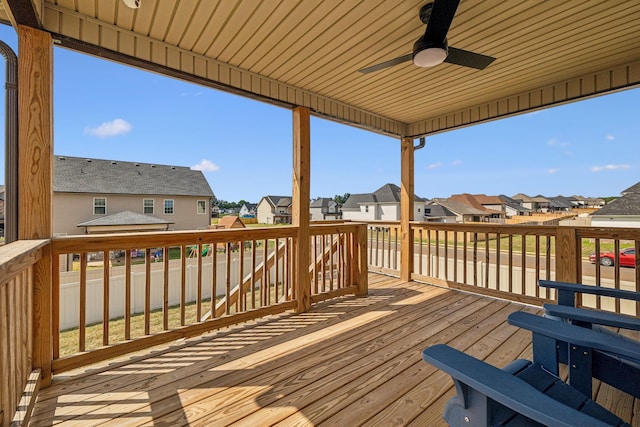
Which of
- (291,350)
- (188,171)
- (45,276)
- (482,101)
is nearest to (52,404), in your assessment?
(45,276)

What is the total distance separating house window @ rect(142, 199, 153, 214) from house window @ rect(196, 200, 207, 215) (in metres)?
0.58

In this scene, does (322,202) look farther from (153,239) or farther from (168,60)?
(153,239)

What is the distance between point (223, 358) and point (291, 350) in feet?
1.79

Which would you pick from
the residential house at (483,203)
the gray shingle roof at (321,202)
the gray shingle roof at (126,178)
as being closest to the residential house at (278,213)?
the gray shingle roof at (126,178)

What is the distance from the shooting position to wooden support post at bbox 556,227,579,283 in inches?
123

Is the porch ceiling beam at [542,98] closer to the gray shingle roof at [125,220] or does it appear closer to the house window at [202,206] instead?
the house window at [202,206]

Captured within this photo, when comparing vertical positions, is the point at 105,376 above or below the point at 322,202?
below

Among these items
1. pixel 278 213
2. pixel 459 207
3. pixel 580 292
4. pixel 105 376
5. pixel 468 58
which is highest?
pixel 468 58

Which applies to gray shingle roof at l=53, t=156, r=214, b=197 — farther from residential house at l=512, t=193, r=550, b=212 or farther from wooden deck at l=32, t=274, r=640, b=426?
residential house at l=512, t=193, r=550, b=212

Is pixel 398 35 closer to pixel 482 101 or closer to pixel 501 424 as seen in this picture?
pixel 482 101

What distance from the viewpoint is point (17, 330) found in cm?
161

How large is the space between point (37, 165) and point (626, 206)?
6.74 meters

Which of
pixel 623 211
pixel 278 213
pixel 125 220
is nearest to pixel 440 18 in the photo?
pixel 125 220

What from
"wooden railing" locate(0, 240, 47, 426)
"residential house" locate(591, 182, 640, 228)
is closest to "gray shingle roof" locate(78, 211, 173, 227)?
"wooden railing" locate(0, 240, 47, 426)
